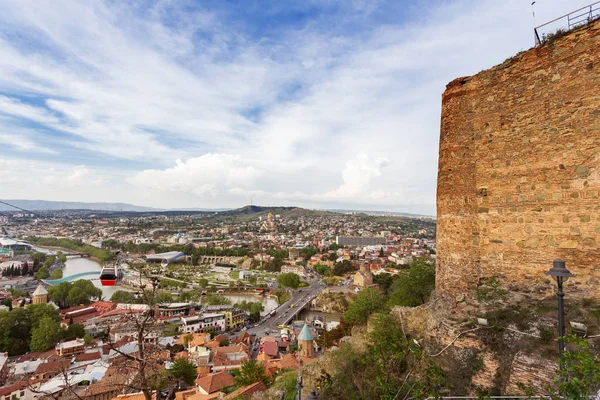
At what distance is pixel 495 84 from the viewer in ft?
16.5

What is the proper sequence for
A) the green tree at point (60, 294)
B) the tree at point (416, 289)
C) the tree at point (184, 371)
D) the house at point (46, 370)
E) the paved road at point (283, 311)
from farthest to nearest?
1. the green tree at point (60, 294)
2. the paved road at point (283, 311)
3. the house at point (46, 370)
4. the tree at point (184, 371)
5. the tree at point (416, 289)

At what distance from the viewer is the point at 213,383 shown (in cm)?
1517

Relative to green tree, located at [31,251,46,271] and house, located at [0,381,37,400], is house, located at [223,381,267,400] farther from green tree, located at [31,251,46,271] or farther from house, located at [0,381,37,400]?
green tree, located at [31,251,46,271]

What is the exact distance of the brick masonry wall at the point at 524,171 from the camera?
4.14 m

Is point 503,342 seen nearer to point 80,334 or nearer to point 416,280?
point 416,280

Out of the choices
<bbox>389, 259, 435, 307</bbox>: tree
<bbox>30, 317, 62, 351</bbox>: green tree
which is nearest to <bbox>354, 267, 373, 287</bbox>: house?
<bbox>389, 259, 435, 307</bbox>: tree

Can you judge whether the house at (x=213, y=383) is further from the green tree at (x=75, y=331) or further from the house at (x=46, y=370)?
the green tree at (x=75, y=331)

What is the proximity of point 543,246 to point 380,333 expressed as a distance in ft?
15.9

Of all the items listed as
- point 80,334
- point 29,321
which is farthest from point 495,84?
point 29,321

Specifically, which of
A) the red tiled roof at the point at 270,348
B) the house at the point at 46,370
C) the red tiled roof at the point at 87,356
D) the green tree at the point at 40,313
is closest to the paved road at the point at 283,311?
the red tiled roof at the point at 270,348

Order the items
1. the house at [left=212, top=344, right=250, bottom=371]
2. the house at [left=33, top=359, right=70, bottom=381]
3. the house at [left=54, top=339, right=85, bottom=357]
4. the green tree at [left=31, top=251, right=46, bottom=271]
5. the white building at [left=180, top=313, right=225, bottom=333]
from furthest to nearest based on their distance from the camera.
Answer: the green tree at [left=31, top=251, right=46, bottom=271] → the white building at [left=180, top=313, right=225, bottom=333] → the house at [left=54, top=339, right=85, bottom=357] → the house at [left=212, top=344, right=250, bottom=371] → the house at [left=33, top=359, right=70, bottom=381]

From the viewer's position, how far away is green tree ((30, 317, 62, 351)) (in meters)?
24.0

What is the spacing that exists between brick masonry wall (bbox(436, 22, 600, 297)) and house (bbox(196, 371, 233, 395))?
1309cm

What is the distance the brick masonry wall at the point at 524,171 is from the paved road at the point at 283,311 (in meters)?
26.2
